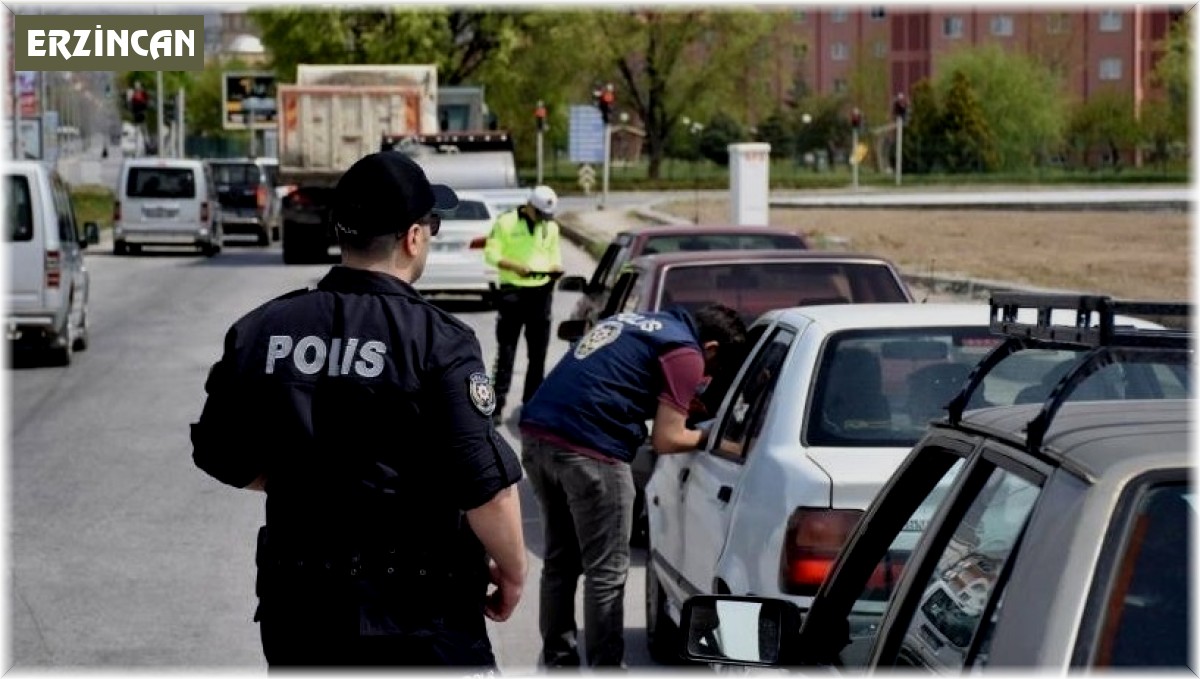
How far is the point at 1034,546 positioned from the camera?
115 inches

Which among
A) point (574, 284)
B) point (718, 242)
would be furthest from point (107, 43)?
point (718, 242)

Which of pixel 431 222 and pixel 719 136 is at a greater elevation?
pixel 719 136

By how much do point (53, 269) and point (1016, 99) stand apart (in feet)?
283

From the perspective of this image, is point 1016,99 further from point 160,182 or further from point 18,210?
point 18,210

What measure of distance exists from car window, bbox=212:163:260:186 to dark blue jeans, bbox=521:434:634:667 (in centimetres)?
3959

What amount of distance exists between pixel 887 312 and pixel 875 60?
106 meters

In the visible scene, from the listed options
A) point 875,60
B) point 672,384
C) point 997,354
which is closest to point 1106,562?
point 997,354

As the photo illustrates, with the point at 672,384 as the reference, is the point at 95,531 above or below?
below

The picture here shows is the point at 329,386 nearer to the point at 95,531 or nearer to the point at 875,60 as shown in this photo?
the point at 95,531

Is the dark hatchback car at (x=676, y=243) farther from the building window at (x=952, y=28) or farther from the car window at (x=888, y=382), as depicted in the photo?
the building window at (x=952, y=28)

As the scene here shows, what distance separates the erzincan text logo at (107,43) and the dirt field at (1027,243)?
35.3 ft

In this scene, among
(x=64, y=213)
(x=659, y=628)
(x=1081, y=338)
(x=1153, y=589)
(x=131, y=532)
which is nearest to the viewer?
(x=1153, y=589)

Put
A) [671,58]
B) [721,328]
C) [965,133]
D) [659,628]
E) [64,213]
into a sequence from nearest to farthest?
1. [721,328]
2. [659,628]
3. [64,213]
4. [965,133]
5. [671,58]

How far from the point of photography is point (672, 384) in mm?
7438
